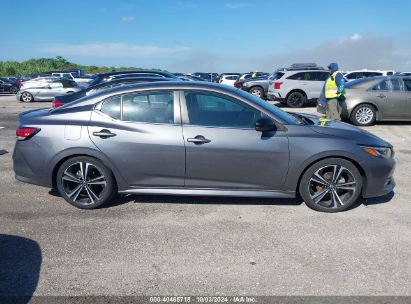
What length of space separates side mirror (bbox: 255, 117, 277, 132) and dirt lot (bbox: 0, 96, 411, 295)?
1.01 m

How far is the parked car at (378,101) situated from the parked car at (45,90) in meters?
15.8

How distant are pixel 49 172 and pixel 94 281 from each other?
196cm

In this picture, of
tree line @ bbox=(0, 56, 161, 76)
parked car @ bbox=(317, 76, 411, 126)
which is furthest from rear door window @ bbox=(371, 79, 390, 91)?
tree line @ bbox=(0, 56, 161, 76)

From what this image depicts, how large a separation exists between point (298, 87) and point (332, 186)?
12302 millimetres

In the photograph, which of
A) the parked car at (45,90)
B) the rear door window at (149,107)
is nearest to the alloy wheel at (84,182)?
the rear door window at (149,107)

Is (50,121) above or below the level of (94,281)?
above

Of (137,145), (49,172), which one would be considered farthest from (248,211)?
(49,172)

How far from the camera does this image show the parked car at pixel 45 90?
70.1 ft

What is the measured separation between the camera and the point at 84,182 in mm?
4598

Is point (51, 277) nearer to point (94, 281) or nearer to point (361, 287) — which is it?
point (94, 281)

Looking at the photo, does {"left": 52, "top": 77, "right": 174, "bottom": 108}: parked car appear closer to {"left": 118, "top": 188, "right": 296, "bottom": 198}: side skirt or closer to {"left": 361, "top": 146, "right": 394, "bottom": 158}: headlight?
{"left": 118, "top": 188, "right": 296, "bottom": 198}: side skirt

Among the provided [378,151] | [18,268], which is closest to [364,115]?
[378,151]

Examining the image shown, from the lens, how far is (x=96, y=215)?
4461mm

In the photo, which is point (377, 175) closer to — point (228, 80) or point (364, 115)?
point (364, 115)
